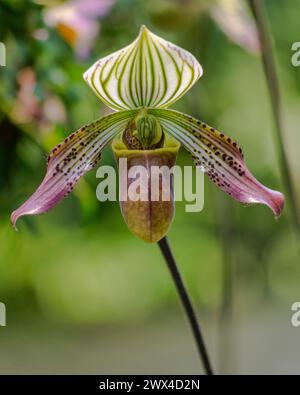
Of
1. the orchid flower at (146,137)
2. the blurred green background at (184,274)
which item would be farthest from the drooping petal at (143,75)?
the blurred green background at (184,274)

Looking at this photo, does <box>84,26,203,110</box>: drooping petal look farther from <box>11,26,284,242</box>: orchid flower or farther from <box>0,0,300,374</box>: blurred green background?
<box>0,0,300,374</box>: blurred green background

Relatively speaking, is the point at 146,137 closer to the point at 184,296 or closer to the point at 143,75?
the point at 143,75

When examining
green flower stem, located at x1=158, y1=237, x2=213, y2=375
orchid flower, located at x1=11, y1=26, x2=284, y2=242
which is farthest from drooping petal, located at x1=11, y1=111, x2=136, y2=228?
green flower stem, located at x1=158, y1=237, x2=213, y2=375

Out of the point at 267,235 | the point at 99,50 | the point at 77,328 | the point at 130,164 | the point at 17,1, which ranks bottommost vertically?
the point at 130,164

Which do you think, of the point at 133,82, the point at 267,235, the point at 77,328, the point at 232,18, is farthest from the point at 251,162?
the point at 133,82

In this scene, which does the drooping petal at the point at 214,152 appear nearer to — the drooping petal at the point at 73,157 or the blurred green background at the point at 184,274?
the drooping petal at the point at 73,157

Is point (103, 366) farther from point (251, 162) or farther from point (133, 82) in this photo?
point (133, 82)

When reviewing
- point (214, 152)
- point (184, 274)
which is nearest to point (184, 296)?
point (214, 152)
